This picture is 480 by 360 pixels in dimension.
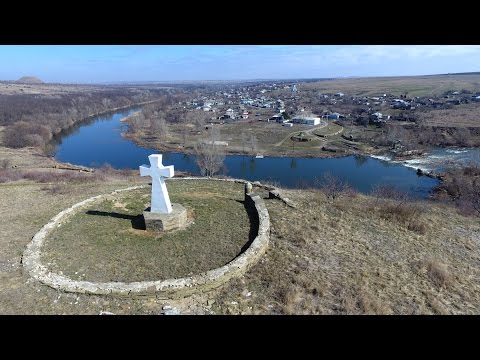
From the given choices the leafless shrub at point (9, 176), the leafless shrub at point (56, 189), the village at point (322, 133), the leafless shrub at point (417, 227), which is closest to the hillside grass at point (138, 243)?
the leafless shrub at point (56, 189)

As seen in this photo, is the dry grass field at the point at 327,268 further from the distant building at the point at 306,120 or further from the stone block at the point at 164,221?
the distant building at the point at 306,120

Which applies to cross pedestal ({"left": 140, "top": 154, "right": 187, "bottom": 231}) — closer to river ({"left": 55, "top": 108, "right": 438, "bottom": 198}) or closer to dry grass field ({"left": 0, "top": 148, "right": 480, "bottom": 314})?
dry grass field ({"left": 0, "top": 148, "right": 480, "bottom": 314})

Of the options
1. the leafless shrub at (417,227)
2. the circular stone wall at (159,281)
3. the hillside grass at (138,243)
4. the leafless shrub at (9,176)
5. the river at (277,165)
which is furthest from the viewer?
the river at (277,165)

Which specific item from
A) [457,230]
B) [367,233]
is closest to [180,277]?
[367,233]

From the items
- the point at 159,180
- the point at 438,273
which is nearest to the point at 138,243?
the point at 159,180

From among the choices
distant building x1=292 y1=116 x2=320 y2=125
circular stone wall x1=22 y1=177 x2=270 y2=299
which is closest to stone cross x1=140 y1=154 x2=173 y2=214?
circular stone wall x1=22 y1=177 x2=270 y2=299

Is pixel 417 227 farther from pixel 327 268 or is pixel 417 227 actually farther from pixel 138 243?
pixel 138 243
